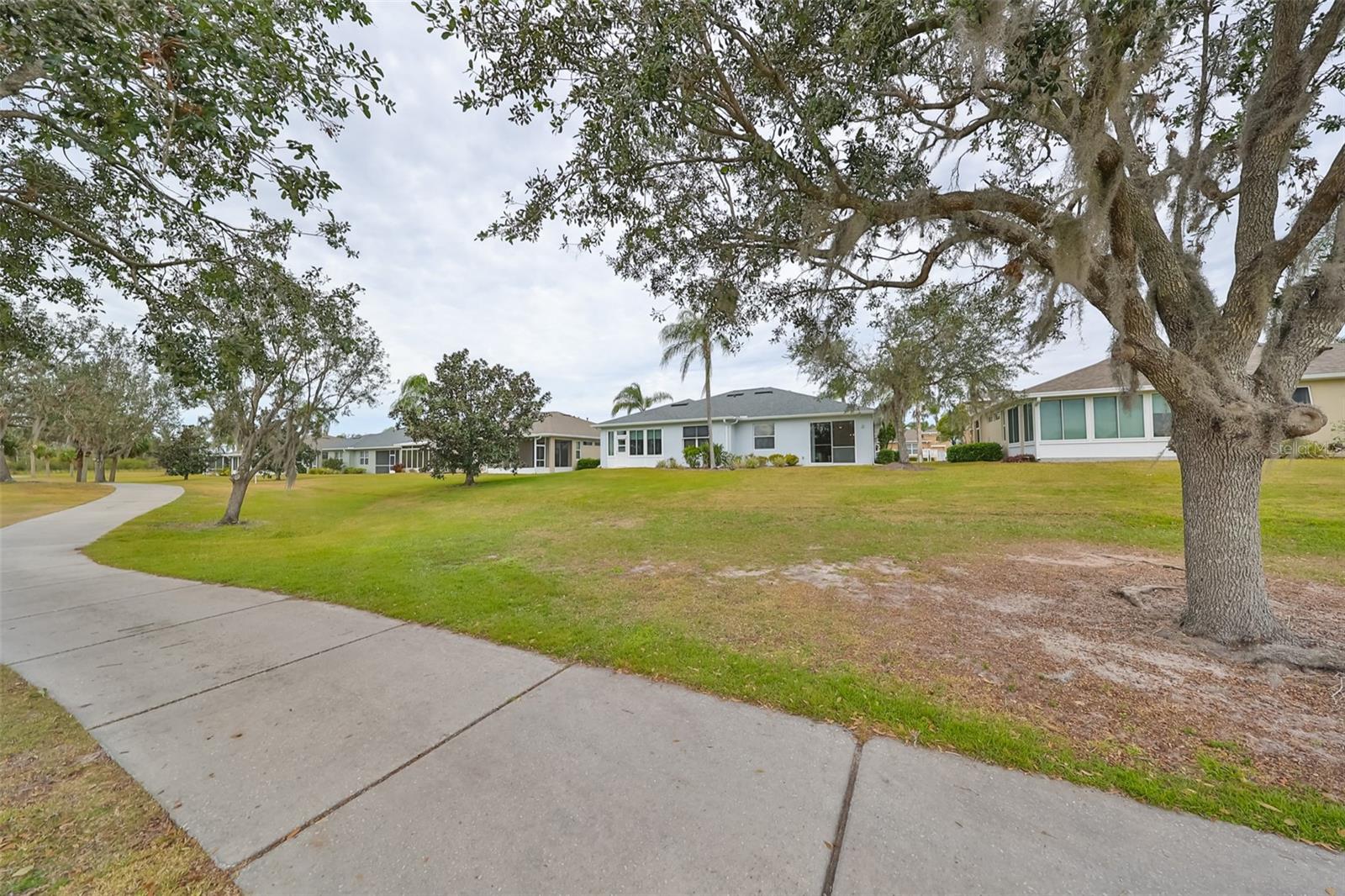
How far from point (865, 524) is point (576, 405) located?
121 feet

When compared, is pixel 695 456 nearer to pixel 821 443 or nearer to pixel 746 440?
pixel 746 440

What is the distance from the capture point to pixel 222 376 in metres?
6.73

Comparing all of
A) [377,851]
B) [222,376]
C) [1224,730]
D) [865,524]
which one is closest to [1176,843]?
[1224,730]

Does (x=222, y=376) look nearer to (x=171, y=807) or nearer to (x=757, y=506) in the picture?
(x=171, y=807)

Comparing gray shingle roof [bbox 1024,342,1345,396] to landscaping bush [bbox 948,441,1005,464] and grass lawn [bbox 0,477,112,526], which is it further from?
grass lawn [bbox 0,477,112,526]

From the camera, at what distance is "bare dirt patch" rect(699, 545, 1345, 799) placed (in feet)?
8.59

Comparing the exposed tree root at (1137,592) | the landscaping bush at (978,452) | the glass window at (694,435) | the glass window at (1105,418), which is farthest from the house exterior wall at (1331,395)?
the glass window at (694,435)

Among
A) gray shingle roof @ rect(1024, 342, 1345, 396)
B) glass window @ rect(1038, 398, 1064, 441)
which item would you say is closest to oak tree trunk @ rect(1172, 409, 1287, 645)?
gray shingle roof @ rect(1024, 342, 1345, 396)

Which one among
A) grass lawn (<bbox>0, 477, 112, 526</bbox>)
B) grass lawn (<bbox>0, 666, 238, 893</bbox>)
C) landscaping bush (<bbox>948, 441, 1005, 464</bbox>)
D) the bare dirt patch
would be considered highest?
landscaping bush (<bbox>948, 441, 1005, 464</bbox>)

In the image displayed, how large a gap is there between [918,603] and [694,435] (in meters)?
22.5

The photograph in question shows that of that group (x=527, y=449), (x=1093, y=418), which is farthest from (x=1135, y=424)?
(x=527, y=449)

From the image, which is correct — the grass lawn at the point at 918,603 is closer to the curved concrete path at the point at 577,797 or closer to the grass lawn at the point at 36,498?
the curved concrete path at the point at 577,797

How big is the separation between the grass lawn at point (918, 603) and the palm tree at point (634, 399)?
19.4 m

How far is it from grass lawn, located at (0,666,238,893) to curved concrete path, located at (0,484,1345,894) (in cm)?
9
